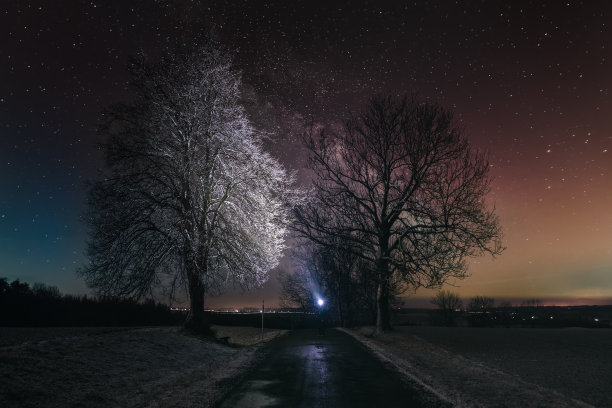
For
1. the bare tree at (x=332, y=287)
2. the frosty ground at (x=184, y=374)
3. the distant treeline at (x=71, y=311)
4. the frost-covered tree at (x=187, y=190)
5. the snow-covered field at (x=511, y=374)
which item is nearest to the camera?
the frosty ground at (x=184, y=374)

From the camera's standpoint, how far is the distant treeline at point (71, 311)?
2347 centimetres

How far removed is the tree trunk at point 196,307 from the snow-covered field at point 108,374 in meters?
4.82

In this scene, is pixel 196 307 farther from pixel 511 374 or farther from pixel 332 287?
pixel 332 287

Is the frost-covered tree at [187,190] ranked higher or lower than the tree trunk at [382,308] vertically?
higher

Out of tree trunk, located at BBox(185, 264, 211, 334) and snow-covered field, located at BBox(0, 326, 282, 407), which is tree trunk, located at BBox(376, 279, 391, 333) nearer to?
tree trunk, located at BBox(185, 264, 211, 334)

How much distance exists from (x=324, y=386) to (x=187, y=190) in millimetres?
11972

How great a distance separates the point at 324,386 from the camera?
9.04 metres

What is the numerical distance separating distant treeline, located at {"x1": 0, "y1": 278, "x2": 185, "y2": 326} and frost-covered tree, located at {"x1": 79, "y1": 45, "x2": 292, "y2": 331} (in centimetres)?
430

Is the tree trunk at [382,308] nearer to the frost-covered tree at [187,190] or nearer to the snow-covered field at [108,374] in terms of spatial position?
the frost-covered tree at [187,190]

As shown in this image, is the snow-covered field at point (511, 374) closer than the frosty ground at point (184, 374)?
No

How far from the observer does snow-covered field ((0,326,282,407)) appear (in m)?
7.59

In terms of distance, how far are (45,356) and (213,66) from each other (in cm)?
1400

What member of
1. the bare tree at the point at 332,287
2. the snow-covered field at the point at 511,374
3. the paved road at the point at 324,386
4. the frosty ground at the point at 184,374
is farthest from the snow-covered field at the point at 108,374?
the bare tree at the point at 332,287

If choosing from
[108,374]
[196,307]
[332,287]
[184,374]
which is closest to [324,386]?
[184,374]
